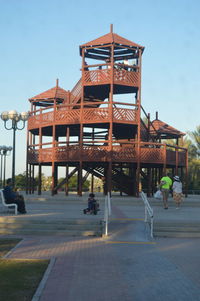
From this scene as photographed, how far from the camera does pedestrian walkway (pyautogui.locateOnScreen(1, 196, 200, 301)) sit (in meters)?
5.92

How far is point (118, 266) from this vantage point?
7812mm

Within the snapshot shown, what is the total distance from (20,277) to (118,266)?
214cm

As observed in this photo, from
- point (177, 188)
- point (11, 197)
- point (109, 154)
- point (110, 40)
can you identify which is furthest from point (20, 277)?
point (110, 40)

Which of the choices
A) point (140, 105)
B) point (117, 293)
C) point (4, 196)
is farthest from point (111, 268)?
point (140, 105)

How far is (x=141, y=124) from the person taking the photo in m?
28.7

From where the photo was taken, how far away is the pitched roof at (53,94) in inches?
1220

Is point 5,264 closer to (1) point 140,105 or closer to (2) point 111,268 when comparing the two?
(2) point 111,268

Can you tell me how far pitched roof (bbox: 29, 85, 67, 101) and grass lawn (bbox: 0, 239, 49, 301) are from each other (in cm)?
2329

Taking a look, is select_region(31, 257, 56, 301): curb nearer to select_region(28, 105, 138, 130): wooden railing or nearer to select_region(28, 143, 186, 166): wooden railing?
select_region(28, 143, 186, 166): wooden railing

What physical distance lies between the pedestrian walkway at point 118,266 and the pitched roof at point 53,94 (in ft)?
65.4

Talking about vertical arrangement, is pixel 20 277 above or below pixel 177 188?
below

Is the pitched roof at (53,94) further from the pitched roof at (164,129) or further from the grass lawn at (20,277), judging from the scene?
the grass lawn at (20,277)

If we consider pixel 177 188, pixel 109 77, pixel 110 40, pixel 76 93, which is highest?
pixel 110 40

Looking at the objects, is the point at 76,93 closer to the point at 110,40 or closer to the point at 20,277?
the point at 110,40
